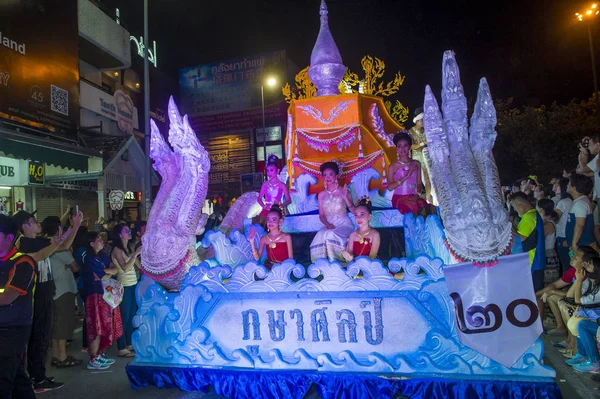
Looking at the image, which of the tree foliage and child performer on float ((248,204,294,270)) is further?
the tree foliage

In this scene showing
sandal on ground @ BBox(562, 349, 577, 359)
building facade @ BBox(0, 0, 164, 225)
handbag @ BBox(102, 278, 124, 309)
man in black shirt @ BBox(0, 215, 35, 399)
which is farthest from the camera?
building facade @ BBox(0, 0, 164, 225)

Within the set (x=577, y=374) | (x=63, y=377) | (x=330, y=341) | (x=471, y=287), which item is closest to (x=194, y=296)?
(x=330, y=341)

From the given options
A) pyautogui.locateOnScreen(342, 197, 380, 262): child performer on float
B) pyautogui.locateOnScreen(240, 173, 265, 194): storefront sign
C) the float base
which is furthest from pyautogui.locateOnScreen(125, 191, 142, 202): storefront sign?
pyautogui.locateOnScreen(342, 197, 380, 262): child performer on float

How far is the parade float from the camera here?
3.11m

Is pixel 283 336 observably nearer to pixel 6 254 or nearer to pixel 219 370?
pixel 219 370

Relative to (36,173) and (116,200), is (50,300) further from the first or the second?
(36,173)

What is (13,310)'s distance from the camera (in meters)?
2.94

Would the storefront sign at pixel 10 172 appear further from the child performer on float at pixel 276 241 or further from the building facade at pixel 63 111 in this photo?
the child performer on float at pixel 276 241

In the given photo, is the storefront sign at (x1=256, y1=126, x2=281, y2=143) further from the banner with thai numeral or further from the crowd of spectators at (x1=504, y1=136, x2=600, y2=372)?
the banner with thai numeral

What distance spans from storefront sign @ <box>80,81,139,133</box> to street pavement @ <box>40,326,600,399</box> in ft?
40.8

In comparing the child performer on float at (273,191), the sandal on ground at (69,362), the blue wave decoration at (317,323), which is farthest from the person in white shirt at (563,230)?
the sandal on ground at (69,362)

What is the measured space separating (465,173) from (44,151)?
992cm

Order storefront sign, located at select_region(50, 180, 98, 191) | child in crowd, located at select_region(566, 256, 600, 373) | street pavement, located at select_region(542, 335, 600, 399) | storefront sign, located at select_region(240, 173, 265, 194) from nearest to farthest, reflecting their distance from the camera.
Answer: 1. street pavement, located at select_region(542, 335, 600, 399)
2. child in crowd, located at select_region(566, 256, 600, 373)
3. storefront sign, located at select_region(50, 180, 98, 191)
4. storefront sign, located at select_region(240, 173, 265, 194)

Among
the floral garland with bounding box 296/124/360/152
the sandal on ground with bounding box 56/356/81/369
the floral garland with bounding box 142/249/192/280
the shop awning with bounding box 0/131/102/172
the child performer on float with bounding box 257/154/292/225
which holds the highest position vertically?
the shop awning with bounding box 0/131/102/172
